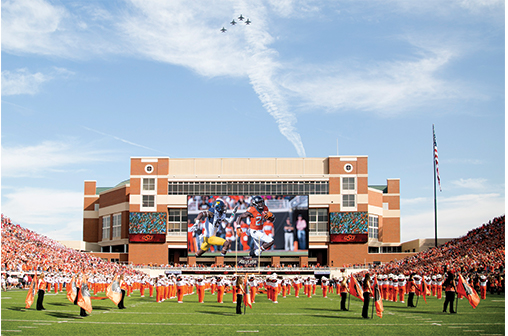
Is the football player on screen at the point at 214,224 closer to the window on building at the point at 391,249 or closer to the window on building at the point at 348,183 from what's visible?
the window on building at the point at 348,183

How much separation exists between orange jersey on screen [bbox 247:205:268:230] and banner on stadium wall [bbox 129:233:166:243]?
1252 centimetres

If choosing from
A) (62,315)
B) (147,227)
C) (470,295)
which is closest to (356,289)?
(470,295)

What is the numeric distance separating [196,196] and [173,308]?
4817cm

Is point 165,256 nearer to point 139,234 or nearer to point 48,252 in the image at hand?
point 139,234

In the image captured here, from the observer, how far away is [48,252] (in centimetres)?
5303

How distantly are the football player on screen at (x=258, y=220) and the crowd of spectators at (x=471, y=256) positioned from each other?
15.4 meters

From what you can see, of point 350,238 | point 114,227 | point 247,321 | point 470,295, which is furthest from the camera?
point 114,227

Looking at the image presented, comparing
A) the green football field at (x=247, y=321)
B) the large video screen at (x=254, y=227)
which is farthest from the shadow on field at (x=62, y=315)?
the large video screen at (x=254, y=227)

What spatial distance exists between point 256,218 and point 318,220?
30.9 ft

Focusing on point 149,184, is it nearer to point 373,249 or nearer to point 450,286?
point 373,249

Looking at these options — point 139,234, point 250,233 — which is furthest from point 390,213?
point 139,234

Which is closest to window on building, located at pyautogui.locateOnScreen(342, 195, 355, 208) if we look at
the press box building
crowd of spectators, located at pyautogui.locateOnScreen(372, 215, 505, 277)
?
the press box building

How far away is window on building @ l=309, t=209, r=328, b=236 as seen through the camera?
7506 centimetres

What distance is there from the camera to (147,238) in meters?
74.1
